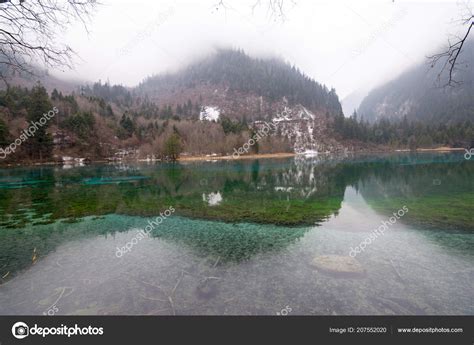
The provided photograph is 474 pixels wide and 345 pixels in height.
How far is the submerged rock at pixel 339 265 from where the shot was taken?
401 inches

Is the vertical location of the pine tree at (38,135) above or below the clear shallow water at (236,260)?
above

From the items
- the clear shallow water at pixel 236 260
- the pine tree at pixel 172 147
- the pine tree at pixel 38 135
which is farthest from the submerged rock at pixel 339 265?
the pine tree at pixel 38 135

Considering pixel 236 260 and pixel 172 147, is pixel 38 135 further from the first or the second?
pixel 236 260

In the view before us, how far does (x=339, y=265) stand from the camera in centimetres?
1082

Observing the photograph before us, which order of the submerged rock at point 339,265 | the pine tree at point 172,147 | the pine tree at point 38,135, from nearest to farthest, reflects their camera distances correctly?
the submerged rock at point 339,265 → the pine tree at point 38,135 → the pine tree at point 172,147

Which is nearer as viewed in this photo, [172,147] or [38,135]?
[38,135]

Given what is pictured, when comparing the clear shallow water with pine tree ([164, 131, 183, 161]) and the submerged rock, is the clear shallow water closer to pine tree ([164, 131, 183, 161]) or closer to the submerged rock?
the submerged rock

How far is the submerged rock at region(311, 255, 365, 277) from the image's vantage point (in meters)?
10.2

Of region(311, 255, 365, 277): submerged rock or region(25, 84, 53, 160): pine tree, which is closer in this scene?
region(311, 255, 365, 277): submerged rock

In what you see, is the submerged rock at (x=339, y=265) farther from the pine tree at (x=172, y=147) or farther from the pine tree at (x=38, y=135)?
the pine tree at (x=38, y=135)

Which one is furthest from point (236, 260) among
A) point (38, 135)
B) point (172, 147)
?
point (38, 135)

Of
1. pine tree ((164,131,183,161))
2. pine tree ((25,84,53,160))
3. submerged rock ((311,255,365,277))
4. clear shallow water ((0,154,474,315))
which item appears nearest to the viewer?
clear shallow water ((0,154,474,315))

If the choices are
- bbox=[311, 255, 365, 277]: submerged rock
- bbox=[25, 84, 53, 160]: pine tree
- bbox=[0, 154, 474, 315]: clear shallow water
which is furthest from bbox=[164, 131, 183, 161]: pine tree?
bbox=[311, 255, 365, 277]: submerged rock
